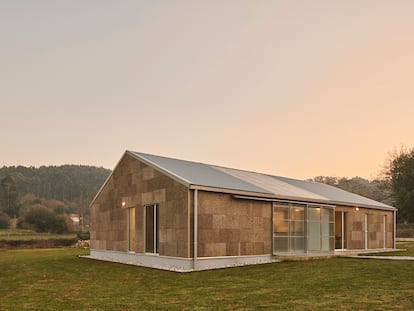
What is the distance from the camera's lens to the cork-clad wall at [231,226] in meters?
15.3

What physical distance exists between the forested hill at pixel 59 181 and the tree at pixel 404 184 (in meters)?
58.6

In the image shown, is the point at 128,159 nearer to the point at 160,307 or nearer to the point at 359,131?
the point at 160,307

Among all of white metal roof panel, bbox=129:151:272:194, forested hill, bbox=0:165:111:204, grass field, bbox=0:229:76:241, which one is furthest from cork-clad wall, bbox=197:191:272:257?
forested hill, bbox=0:165:111:204

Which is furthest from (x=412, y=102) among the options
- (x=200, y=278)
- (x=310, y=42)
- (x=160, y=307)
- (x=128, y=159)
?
(x=160, y=307)

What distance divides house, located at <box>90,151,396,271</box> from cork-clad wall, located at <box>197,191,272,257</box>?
0.11ft

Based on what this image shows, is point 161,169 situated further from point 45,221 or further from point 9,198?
point 9,198

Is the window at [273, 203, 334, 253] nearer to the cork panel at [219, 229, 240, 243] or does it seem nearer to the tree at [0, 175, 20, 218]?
the cork panel at [219, 229, 240, 243]

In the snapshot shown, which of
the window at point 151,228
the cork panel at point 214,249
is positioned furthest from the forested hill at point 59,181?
the cork panel at point 214,249

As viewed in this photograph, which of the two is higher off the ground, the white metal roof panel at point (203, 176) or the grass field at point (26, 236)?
Answer: the white metal roof panel at point (203, 176)

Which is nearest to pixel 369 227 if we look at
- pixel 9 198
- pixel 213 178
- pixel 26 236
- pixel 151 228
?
pixel 213 178

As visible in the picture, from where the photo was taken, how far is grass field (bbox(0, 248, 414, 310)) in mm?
8406

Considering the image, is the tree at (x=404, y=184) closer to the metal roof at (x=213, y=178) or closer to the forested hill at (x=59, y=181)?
the metal roof at (x=213, y=178)

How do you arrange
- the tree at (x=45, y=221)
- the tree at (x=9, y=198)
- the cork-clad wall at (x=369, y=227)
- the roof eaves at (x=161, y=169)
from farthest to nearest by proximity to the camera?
the tree at (x=9, y=198) < the tree at (x=45, y=221) < the cork-clad wall at (x=369, y=227) < the roof eaves at (x=161, y=169)

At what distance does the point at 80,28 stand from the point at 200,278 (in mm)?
14500
